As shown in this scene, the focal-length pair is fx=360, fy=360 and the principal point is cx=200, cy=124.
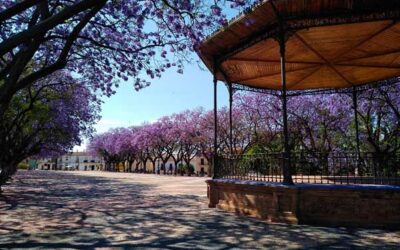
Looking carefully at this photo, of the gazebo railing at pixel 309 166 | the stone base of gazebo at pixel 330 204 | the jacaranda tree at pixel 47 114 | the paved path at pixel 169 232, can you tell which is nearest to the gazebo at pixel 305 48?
the stone base of gazebo at pixel 330 204

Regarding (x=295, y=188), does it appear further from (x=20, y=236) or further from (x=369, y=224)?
(x=20, y=236)

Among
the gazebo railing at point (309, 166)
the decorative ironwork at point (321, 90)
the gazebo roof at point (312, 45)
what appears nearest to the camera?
the gazebo roof at point (312, 45)

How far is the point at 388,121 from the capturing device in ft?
82.3

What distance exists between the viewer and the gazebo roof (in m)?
8.76

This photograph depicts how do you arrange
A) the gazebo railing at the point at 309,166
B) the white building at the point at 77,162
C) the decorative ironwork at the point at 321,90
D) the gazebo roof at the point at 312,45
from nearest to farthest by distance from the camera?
the gazebo roof at the point at 312,45 → the gazebo railing at the point at 309,166 → the decorative ironwork at the point at 321,90 → the white building at the point at 77,162

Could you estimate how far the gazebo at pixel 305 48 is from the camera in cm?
880

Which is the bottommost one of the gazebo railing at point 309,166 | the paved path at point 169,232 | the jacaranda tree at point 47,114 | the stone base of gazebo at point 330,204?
the paved path at point 169,232

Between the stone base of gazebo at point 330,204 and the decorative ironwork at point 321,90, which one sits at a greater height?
the decorative ironwork at point 321,90

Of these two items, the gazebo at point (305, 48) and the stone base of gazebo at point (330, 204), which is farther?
the gazebo at point (305, 48)

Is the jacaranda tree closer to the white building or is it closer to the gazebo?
the gazebo

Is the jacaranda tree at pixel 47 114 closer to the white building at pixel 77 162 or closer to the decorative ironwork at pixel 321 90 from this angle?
the decorative ironwork at pixel 321 90

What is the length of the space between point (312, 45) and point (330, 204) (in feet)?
17.8

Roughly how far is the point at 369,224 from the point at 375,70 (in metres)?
7.80

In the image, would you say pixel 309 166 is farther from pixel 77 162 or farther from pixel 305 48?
pixel 77 162
